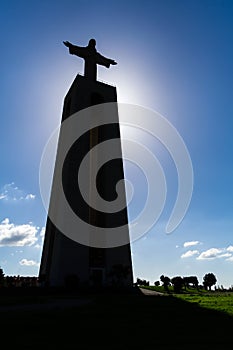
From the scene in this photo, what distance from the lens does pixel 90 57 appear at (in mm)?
37781

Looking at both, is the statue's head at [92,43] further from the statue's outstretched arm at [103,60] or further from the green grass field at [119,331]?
the green grass field at [119,331]

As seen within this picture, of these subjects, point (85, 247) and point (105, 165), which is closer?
point (85, 247)

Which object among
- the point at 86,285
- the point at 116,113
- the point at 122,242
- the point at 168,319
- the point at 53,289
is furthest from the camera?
the point at 116,113

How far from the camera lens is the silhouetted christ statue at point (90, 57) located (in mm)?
36656

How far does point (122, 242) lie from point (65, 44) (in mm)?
23910

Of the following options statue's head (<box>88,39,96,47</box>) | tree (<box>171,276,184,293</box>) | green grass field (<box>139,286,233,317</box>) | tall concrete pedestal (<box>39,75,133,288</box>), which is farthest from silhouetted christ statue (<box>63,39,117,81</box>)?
green grass field (<box>139,286,233,317</box>)

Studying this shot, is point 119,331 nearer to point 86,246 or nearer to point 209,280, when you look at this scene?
point 86,246

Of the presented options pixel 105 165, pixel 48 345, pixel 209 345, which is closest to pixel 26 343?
pixel 48 345

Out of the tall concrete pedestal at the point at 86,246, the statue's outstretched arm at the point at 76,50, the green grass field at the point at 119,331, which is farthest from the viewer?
the statue's outstretched arm at the point at 76,50

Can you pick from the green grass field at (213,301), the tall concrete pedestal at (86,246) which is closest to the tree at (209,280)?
the tall concrete pedestal at (86,246)

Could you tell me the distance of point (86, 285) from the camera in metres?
25.7

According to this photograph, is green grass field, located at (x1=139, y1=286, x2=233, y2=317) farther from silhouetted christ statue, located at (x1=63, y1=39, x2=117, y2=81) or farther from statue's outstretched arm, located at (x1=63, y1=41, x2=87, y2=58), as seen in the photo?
statue's outstretched arm, located at (x1=63, y1=41, x2=87, y2=58)

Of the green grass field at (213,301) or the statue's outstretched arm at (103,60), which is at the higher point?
the statue's outstretched arm at (103,60)

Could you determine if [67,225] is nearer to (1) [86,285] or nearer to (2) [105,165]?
(1) [86,285]
